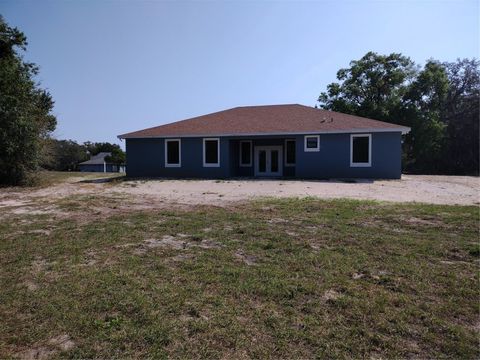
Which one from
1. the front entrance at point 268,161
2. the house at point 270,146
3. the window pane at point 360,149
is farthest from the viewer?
the front entrance at point 268,161

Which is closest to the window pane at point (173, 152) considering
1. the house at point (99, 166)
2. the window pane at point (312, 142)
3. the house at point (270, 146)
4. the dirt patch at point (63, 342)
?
the house at point (270, 146)

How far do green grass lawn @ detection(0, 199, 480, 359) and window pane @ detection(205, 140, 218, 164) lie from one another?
1378cm

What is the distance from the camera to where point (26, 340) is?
2.57 metres

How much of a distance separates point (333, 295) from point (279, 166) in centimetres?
1787

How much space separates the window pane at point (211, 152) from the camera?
64.9ft

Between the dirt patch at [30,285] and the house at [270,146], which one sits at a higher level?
the house at [270,146]

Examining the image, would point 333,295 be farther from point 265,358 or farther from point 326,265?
point 265,358

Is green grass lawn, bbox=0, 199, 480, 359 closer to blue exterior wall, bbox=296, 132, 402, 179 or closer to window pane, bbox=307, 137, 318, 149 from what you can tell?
blue exterior wall, bbox=296, 132, 402, 179

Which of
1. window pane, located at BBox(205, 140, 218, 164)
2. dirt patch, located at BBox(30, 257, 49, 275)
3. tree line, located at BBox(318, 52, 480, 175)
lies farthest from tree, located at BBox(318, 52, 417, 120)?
dirt patch, located at BBox(30, 257, 49, 275)

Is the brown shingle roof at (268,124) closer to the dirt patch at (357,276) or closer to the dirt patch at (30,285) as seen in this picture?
the dirt patch at (357,276)

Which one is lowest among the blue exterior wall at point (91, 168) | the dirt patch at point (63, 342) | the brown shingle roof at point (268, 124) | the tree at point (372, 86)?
the dirt patch at point (63, 342)

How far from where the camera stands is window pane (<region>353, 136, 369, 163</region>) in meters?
17.9

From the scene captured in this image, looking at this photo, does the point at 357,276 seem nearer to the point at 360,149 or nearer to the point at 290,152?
the point at 360,149

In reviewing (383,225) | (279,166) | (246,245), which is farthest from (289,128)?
(246,245)
